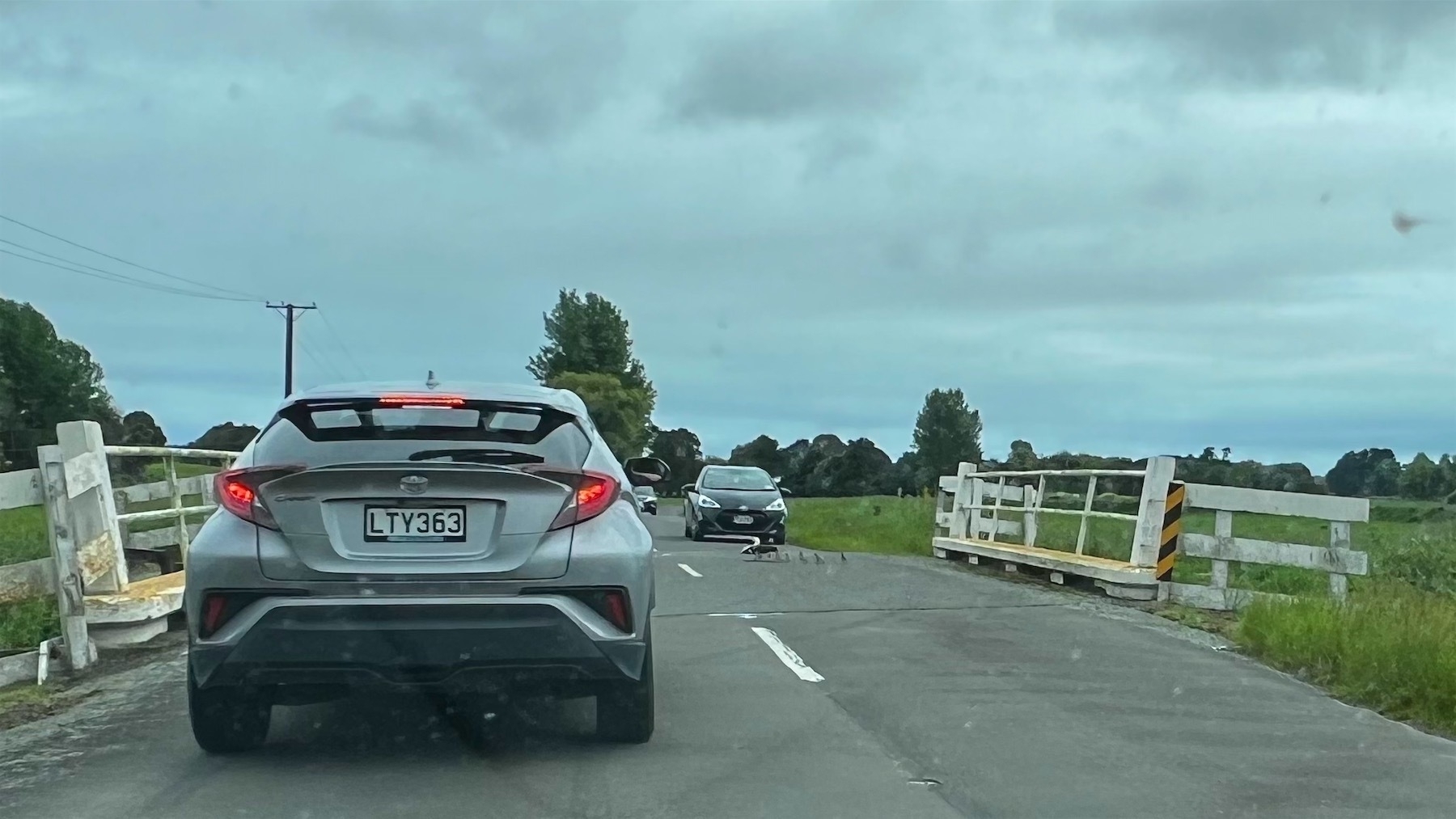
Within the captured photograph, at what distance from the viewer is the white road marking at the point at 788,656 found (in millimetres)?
8711

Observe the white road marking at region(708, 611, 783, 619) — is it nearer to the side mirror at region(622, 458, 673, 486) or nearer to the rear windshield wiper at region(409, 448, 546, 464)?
the side mirror at region(622, 458, 673, 486)

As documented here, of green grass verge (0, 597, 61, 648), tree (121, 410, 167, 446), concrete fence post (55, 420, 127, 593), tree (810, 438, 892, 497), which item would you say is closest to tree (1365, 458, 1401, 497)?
concrete fence post (55, 420, 127, 593)

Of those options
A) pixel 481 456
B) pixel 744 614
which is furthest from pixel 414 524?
pixel 744 614

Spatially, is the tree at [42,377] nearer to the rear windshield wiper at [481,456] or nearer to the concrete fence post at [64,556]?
the concrete fence post at [64,556]

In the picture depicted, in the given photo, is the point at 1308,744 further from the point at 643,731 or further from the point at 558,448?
the point at 558,448

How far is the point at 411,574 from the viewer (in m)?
5.76

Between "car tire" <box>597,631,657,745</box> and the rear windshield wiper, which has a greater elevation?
the rear windshield wiper

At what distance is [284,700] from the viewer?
20.6 ft

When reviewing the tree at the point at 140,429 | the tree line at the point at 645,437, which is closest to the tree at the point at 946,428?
the tree line at the point at 645,437

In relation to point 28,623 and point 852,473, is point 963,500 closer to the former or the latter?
point 28,623

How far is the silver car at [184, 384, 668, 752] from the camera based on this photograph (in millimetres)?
5719

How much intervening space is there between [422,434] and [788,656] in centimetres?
402

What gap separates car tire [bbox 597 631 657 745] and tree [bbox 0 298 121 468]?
44.7 m

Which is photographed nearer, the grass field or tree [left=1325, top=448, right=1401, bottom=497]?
the grass field
